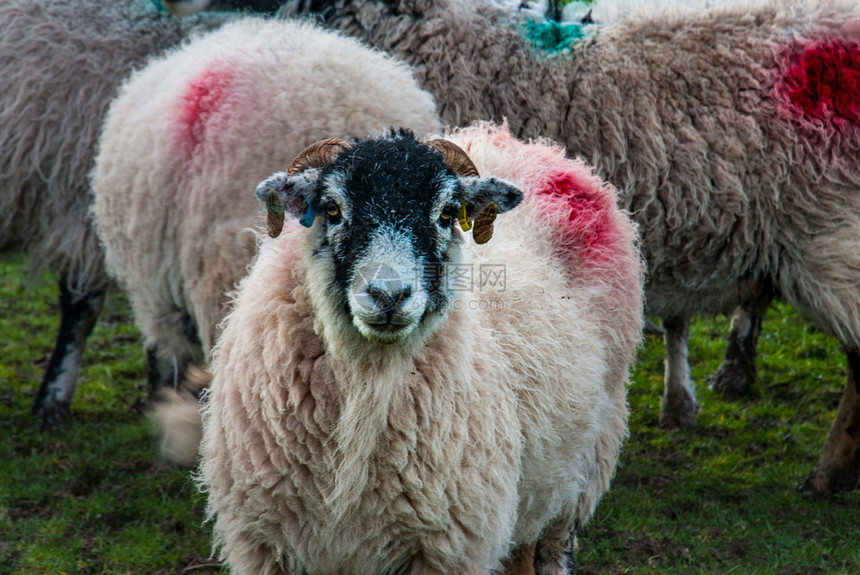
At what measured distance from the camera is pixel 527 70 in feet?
16.2

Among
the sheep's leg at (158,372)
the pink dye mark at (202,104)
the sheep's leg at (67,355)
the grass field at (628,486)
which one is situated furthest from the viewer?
the sheep's leg at (67,355)

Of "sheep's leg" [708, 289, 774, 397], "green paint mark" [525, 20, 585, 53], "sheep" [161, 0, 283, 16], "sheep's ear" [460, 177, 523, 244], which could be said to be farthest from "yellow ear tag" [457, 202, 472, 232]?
"sheep's leg" [708, 289, 774, 397]

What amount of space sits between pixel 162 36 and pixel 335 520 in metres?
3.62

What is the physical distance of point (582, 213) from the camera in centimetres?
374

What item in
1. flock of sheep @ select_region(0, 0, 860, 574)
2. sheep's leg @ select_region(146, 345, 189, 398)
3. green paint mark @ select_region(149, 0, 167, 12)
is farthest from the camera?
green paint mark @ select_region(149, 0, 167, 12)

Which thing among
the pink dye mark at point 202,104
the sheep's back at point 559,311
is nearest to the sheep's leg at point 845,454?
the sheep's back at point 559,311

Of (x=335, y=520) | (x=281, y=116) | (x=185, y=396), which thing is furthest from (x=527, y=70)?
(x=335, y=520)

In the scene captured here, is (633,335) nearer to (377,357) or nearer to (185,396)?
(377,357)

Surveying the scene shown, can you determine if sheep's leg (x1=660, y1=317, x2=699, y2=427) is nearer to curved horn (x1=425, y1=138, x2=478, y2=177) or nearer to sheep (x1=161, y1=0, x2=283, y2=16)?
sheep (x1=161, y1=0, x2=283, y2=16)

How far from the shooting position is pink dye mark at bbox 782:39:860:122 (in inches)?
183

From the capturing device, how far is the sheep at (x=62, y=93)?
5246 millimetres

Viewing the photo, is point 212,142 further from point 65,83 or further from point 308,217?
point 65,83

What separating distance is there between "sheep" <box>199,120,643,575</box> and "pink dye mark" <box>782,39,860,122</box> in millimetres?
2418

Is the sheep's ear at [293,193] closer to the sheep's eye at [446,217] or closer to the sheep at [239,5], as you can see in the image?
the sheep's eye at [446,217]
